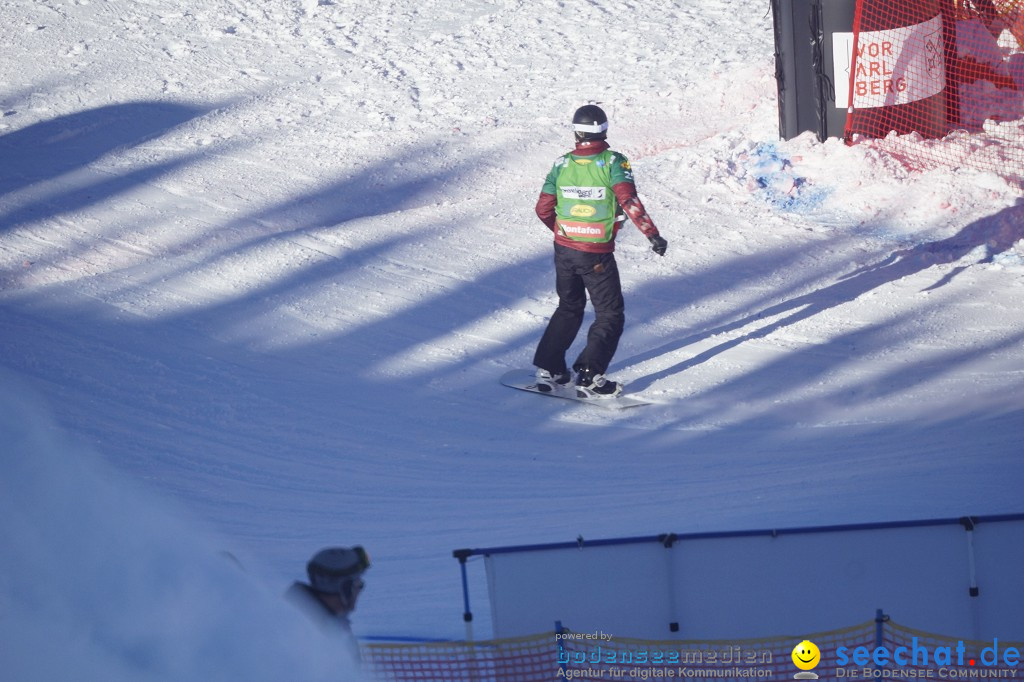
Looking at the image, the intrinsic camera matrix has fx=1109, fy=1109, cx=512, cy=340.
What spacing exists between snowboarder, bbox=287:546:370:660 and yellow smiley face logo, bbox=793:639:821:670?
1806 millimetres

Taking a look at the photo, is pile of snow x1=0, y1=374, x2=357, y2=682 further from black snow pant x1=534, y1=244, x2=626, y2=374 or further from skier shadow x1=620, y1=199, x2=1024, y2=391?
skier shadow x1=620, y1=199, x2=1024, y2=391

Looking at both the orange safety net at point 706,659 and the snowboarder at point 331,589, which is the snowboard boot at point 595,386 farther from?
the snowboarder at point 331,589

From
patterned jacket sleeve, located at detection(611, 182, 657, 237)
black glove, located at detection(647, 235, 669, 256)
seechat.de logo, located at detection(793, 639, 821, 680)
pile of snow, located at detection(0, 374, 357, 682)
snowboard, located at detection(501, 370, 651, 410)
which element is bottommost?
seechat.de logo, located at detection(793, 639, 821, 680)

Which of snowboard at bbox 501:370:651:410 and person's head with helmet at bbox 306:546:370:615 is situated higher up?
snowboard at bbox 501:370:651:410

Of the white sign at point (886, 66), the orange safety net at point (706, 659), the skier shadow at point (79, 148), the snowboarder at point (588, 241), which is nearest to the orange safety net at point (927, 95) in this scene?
the white sign at point (886, 66)

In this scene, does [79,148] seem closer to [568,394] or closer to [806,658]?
[568,394]

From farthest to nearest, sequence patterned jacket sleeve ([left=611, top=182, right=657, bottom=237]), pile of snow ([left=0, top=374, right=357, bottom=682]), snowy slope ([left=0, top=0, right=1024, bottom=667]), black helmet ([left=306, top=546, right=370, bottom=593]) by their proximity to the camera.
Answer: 1. patterned jacket sleeve ([left=611, top=182, right=657, bottom=237])
2. snowy slope ([left=0, top=0, right=1024, bottom=667])
3. black helmet ([left=306, top=546, right=370, bottom=593])
4. pile of snow ([left=0, top=374, right=357, bottom=682])

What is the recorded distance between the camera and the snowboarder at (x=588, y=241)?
6.44 meters

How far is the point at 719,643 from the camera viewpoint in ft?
13.6

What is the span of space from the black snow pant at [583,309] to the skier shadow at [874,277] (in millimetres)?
479

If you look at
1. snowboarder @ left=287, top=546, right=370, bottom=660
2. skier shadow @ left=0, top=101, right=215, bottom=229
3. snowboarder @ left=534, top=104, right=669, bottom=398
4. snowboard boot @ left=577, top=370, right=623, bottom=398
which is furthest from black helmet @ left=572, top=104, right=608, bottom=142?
skier shadow @ left=0, top=101, right=215, bottom=229

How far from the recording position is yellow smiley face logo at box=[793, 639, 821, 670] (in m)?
4.11

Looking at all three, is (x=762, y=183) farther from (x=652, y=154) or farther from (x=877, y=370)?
(x=877, y=370)

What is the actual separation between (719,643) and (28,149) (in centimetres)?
960
